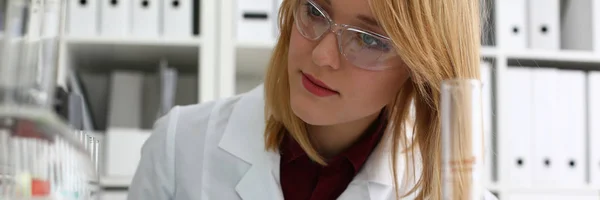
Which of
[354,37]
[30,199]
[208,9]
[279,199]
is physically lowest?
[279,199]

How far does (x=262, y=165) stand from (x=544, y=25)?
1.06 metres

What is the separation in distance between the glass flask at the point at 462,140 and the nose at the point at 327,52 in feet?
1.52

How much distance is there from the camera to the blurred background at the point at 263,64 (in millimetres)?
1832

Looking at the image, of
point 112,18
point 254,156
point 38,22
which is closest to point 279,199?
point 254,156

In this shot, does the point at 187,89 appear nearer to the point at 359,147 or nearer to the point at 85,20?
the point at 85,20

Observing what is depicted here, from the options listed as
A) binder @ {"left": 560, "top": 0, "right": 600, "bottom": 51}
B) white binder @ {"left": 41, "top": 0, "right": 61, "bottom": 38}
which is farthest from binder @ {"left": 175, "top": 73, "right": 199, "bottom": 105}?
white binder @ {"left": 41, "top": 0, "right": 61, "bottom": 38}

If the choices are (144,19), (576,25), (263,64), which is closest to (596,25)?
(576,25)

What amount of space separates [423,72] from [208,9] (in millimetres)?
986

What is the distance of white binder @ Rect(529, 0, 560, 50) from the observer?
1.96m

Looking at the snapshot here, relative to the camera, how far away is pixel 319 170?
1207 mm

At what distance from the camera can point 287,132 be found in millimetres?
1236

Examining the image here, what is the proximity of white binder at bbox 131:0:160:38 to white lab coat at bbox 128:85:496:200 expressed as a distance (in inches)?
24.6

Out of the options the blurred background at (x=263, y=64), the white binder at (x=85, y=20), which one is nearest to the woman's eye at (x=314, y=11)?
the blurred background at (x=263, y=64)

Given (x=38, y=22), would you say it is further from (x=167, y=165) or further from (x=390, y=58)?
(x=167, y=165)
